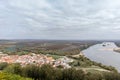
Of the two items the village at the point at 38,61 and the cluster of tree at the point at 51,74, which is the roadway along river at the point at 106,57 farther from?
the cluster of tree at the point at 51,74

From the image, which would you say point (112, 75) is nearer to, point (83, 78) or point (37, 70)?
point (83, 78)

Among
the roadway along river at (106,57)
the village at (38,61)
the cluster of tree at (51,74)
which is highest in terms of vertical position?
the cluster of tree at (51,74)

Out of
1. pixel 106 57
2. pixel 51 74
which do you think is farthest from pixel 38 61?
pixel 106 57

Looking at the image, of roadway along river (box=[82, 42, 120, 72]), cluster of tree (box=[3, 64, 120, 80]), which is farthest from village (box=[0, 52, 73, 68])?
roadway along river (box=[82, 42, 120, 72])

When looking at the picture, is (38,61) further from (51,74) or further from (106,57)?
(106,57)

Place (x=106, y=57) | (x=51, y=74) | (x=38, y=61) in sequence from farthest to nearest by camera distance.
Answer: (x=106, y=57), (x=38, y=61), (x=51, y=74)

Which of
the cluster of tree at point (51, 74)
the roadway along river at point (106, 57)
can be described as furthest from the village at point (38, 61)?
the roadway along river at point (106, 57)

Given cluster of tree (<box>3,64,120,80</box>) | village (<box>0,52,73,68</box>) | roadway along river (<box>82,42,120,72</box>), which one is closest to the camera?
cluster of tree (<box>3,64,120,80</box>)

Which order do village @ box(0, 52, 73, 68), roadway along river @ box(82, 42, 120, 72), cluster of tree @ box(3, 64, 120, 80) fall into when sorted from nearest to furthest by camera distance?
cluster of tree @ box(3, 64, 120, 80)
village @ box(0, 52, 73, 68)
roadway along river @ box(82, 42, 120, 72)

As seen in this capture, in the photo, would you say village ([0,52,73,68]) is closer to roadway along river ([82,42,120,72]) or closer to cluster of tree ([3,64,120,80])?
cluster of tree ([3,64,120,80])

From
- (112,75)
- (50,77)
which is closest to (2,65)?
(50,77)

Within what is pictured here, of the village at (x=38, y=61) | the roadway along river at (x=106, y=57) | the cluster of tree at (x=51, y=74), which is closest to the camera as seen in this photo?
the cluster of tree at (x=51, y=74)

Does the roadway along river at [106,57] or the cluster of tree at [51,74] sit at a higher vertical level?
the cluster of tree at [51,74]
